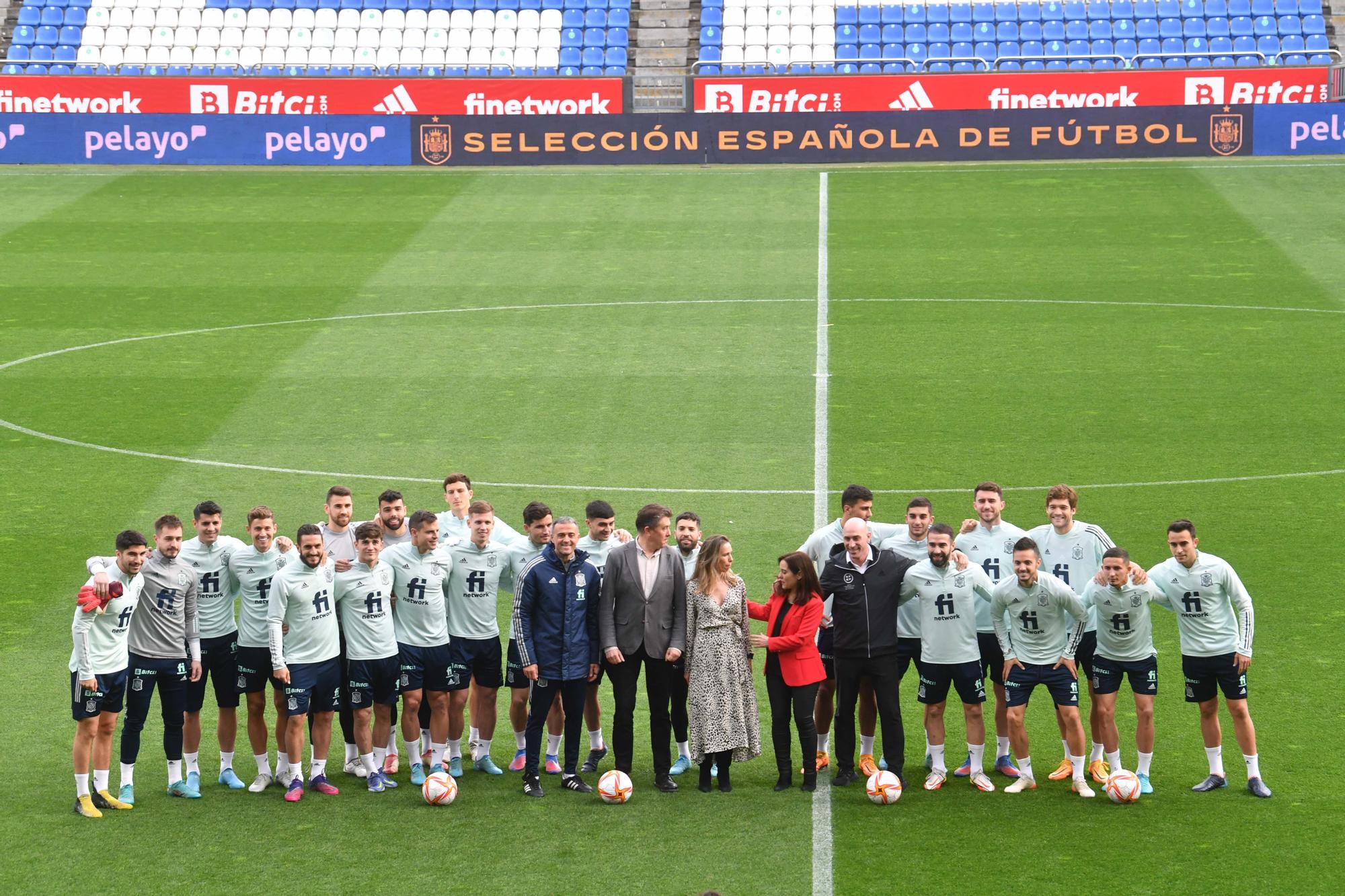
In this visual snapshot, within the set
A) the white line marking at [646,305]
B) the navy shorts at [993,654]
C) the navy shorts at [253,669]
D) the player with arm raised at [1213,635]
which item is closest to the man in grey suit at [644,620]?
the navy shorts at [993,654]

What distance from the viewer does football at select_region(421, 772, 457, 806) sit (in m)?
10.7

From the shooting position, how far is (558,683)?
36.2ft

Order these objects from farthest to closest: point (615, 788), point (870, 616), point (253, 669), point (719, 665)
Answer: point (253, 669)
point (870, 616)
point (719, 665)
point (615, 788)

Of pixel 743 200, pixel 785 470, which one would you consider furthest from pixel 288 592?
pixel 743 200

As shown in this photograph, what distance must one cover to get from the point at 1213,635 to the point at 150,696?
6611 millimetres

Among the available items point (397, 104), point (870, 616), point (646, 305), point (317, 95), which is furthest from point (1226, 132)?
point (870, 616)

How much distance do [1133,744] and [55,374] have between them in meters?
16.0

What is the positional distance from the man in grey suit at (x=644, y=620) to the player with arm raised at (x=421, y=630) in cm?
108

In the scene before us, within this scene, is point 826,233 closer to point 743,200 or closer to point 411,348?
point 743,200

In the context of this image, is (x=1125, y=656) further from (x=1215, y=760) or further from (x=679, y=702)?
(x=679, y=702)

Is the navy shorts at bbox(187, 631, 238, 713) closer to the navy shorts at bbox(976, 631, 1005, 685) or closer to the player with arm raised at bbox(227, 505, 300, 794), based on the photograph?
the player with arm raised at bbox(227, 505, 300, 794)

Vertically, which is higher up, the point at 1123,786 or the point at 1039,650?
the point at 1039,650

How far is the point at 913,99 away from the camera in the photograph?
120 ft

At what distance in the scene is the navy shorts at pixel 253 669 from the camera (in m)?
11.2
